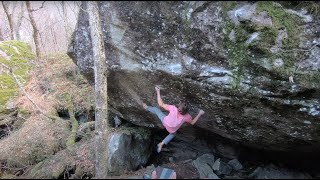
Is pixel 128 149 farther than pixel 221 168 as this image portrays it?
Yes

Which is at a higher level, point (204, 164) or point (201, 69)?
point (201, 69)

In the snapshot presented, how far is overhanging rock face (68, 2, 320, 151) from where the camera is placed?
785 centimetres

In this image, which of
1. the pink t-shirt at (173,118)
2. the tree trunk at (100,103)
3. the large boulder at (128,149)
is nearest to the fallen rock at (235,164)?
the large boulder at (128,149)

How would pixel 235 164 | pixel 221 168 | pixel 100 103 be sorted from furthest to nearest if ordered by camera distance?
pixel 235 164 → pixel 221 168 → pixel 100 103

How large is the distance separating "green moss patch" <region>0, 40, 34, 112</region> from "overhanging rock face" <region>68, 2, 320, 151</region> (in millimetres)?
7299

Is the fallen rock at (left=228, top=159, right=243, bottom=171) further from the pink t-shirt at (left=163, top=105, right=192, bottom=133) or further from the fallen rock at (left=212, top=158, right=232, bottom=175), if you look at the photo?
the pink t-shirt at (left=163, top=105, right=192, bottom=133)

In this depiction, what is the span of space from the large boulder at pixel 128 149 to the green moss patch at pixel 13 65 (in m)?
6.67

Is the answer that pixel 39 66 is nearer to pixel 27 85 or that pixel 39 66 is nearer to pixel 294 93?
pixel 27 85

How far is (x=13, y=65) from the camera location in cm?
1617

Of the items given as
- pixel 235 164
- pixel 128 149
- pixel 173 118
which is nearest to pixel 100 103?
pixel 173 118

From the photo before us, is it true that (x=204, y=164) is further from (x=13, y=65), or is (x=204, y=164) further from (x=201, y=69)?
(x=13, y=65)

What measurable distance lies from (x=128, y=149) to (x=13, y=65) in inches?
353

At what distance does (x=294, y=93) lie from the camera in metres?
7.81

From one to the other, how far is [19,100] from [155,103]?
7814 mm
